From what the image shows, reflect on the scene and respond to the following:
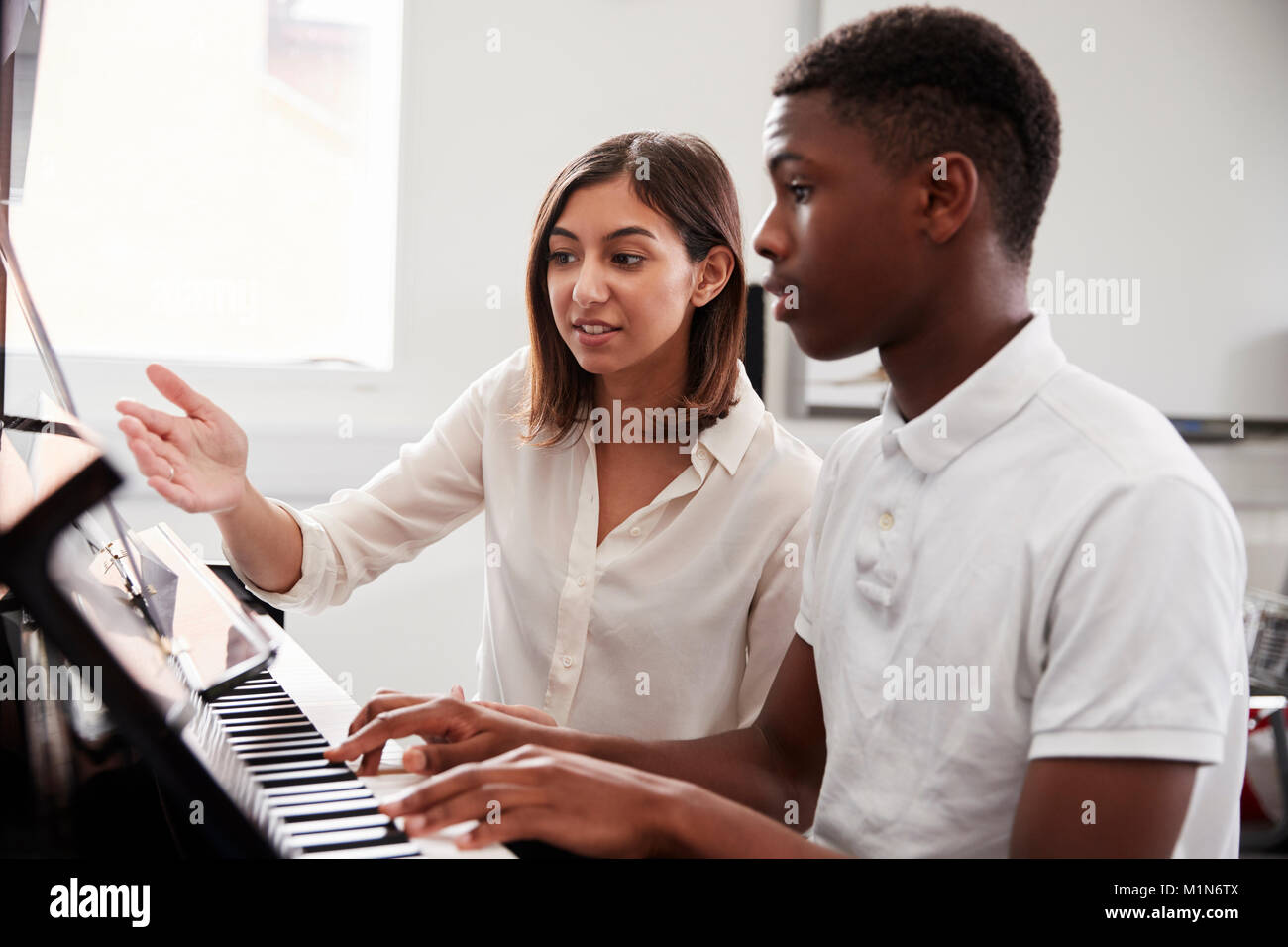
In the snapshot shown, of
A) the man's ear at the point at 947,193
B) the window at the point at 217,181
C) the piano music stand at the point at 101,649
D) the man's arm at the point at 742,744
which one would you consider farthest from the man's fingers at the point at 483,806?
the window at the point at 217,181

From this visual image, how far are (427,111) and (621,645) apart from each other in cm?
179

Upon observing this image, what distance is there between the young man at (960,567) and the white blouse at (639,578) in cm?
43

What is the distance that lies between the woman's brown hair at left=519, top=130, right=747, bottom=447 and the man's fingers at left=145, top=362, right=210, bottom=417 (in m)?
0.47

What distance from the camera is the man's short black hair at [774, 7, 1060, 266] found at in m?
0.93

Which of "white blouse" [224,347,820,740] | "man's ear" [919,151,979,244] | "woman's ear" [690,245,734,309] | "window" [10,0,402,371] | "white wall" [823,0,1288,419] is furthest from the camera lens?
"white wall" [823,0,1288,419]

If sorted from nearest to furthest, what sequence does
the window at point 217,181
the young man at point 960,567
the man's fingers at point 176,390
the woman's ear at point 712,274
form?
the young man at point 960,567, the man's fingers at point 176,390, the woman's ear at point 712,274, the window at point 217,181

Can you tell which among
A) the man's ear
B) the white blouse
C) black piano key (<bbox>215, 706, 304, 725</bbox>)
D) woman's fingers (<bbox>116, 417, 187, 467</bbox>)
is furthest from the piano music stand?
the white blouse

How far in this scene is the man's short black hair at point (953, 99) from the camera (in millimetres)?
927

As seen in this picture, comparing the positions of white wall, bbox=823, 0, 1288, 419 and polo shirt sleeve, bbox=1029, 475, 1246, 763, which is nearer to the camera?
polo shirt sleeve, bbox=1029, 475, 1246, 763

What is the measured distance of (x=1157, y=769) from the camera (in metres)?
0.77

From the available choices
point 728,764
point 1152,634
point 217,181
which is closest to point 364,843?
point 728,764

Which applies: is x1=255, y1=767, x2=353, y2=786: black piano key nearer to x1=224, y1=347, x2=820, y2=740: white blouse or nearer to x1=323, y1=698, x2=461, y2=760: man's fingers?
x1=323, y1=698, x2=461, y2=760: man's fingers

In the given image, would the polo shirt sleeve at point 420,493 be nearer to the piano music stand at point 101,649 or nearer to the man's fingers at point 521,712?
the man's fingers at point 521,712
